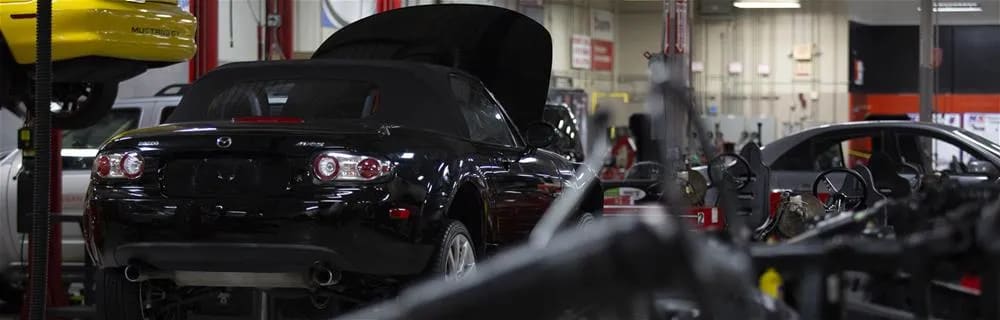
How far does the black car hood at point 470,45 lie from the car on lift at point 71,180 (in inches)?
71.5

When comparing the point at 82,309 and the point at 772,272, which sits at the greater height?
the point at 772,272

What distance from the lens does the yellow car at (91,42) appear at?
6.69 meters

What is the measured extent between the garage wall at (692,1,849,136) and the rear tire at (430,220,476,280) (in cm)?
1851

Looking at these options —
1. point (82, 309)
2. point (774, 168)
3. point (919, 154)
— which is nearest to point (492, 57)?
point (82, 309)

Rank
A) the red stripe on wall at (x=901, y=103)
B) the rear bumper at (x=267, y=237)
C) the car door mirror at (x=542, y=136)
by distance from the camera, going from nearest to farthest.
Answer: the rear bumper at (x=267, y=237), the car door mirror at (x=542, y=136), the red stripe on wall at (x=901, y=103)

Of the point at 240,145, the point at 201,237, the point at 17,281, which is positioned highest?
the point at 240,145

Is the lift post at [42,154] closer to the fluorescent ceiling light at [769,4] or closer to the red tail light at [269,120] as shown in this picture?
the red tail light at [269,120]

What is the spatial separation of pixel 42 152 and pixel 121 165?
95 centimetres

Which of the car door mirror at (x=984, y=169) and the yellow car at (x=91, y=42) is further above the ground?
the yellow car at (x=91, y=42)

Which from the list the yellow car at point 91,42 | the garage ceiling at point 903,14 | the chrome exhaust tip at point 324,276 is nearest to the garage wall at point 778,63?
the garage ceiling at point 903,14

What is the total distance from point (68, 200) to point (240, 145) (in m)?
4.24

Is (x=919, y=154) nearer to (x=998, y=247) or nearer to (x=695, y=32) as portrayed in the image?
(x=998, y=247)

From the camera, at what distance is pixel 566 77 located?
23172 millimetres

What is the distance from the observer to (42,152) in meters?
4.81
